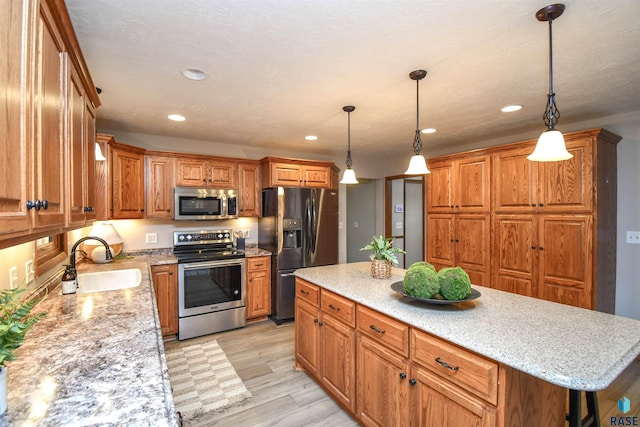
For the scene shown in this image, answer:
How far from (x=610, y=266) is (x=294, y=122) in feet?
11.0

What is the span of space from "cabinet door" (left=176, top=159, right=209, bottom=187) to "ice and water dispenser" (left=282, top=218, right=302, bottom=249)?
1.13 metres

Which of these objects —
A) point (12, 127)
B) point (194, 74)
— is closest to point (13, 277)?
point (12, 127)

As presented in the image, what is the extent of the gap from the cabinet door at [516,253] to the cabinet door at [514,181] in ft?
0.37

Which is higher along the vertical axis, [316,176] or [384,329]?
[316,176]

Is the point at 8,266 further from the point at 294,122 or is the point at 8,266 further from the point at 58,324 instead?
the point at 294,122

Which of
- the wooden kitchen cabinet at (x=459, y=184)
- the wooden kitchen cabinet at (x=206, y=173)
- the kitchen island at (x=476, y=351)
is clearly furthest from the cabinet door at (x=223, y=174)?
the wooden kitchen cabinet at (x=459, y=184)

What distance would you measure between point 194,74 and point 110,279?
1.89 metres

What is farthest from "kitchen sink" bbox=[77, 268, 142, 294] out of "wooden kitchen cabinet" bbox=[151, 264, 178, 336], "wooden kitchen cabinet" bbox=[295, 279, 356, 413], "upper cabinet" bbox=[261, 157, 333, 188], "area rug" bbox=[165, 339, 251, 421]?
"upper cabinet" bbox=[261, 157, 333, 188]

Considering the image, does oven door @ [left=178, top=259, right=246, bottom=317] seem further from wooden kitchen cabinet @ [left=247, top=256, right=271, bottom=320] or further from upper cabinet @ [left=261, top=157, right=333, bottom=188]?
upper cabinet @ [left=261, top=157, right=333, bottom=188]

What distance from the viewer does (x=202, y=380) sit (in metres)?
2.59

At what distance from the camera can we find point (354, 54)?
180 centimetres

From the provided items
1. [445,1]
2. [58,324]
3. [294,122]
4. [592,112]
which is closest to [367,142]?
[294,122]

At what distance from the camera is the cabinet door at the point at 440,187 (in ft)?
12.5

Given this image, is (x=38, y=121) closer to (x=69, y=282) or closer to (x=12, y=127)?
(x=12, y=127)
